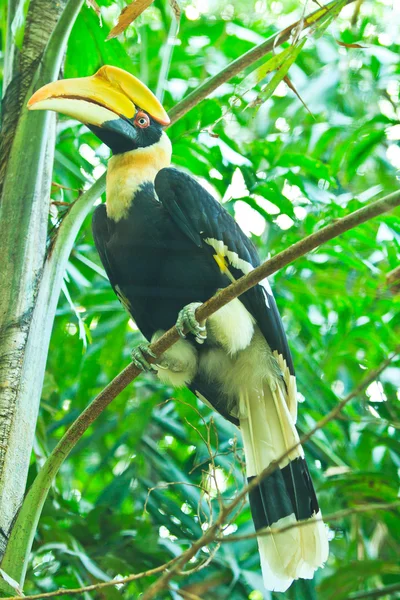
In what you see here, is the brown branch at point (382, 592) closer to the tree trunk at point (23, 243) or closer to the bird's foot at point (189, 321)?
the tree trunk at point (23, 243)

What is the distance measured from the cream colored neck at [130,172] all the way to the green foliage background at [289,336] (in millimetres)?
152

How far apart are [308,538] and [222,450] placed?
652mm

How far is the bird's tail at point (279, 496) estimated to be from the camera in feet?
5.83

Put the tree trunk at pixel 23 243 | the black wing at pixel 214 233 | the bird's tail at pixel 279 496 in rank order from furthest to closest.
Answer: the black wing at pixel 214 233
the bird's tail at pixel 279 496
the tree trunk at pixel 23 243

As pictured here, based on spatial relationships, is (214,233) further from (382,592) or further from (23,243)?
(382,592)

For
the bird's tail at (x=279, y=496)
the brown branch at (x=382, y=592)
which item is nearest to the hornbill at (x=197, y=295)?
the bird's tail at (x=279, y=496)

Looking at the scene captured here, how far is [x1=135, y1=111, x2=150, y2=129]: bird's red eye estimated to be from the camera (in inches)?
84.4

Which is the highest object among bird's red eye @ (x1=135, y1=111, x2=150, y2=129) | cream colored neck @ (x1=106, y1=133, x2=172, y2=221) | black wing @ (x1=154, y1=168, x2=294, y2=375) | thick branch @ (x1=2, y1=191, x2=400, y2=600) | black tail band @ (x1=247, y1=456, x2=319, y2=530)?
bird's red eye @ (x1=135, y1=111, x2=150, y2=129)

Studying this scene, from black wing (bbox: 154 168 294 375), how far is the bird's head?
19cm

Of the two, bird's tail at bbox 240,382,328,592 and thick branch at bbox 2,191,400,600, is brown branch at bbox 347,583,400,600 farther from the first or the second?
bird's tail at bbox 240,382,328,592

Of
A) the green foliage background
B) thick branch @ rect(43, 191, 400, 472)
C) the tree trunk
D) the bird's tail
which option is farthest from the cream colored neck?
the bird's tail

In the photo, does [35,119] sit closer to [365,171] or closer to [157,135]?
[157,135]

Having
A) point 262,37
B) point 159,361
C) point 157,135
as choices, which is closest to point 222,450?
point 159,361

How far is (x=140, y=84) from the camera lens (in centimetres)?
206
